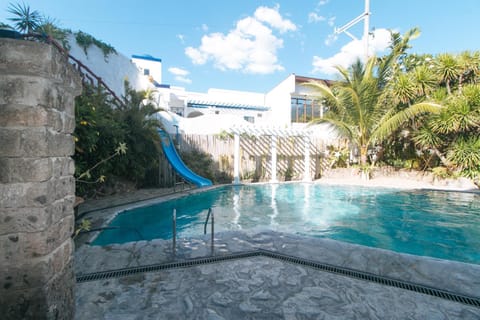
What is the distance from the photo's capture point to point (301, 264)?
9.99 ft

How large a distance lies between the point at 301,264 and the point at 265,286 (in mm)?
717

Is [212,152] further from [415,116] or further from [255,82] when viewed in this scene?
[255,82]

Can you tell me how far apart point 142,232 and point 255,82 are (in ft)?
77.7

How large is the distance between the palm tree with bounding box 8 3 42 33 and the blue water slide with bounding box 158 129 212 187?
5.92 metres

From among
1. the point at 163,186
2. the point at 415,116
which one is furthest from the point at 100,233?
the point at 415,116

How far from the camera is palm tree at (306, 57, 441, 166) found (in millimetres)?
12086

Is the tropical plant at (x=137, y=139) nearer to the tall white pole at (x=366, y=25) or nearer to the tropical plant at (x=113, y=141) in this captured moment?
the tropical plant at (x=113, y=141)

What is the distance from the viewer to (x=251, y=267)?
2.97 m

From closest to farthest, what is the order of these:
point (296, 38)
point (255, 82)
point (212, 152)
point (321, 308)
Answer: point (321, 308)
point (212, 152)
point (296, 38)
point (255, 82)

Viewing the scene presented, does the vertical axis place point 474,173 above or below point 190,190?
above

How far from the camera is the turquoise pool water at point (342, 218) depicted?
5.16 metres

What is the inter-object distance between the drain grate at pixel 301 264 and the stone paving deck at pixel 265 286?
0.08 metres

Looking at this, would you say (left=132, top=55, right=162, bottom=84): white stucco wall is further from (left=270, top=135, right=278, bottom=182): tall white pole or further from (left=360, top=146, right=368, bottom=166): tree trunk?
(left=360, top=146, right=368, bottom=166): tree trunk

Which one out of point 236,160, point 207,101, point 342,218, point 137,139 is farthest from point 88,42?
point 342,218
